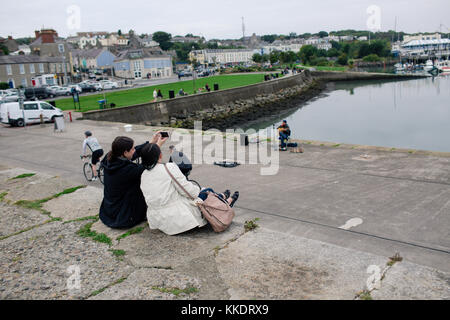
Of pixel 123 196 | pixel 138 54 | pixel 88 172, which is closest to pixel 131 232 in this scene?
pixel 123 196

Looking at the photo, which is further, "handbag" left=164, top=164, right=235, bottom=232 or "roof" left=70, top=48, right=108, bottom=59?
"roof" left=70, top=48, right=108, bottom=59

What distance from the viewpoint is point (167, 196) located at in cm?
595

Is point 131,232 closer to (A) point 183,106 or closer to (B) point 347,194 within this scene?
(B) point 347,194

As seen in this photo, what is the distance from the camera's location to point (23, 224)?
746 cm

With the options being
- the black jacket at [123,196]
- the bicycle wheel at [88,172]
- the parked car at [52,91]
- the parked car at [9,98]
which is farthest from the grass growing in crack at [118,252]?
the parked car at [52,91]

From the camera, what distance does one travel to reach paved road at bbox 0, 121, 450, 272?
662cm

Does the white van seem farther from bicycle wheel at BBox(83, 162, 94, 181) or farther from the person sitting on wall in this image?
the person sitting on wall

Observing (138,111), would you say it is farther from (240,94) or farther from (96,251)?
(96,251)

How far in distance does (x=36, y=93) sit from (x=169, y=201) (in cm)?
4632

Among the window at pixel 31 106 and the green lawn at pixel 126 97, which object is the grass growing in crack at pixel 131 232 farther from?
the green lawn at pixel 126 97

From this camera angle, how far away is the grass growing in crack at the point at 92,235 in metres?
6.31

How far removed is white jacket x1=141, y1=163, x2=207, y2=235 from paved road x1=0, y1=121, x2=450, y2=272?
5.84ft

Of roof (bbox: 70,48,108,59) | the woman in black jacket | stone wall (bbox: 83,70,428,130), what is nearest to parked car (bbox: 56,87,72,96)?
stone wall (bbox: 83,70,428,130)

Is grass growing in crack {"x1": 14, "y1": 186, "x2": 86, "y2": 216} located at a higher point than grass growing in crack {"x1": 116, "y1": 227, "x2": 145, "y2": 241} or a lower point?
lower
